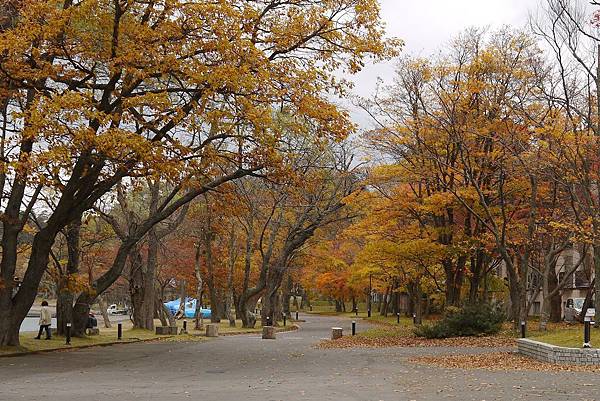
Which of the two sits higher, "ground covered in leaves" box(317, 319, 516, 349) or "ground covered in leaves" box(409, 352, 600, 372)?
"ground covered in leaves" box(409, 352, 600, 372)

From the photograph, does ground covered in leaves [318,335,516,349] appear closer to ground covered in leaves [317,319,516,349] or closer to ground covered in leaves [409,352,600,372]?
ground covered in leaves [317,319,516,349]

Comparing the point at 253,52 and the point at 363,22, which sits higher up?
the point at 363,22

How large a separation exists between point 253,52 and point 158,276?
127 feet

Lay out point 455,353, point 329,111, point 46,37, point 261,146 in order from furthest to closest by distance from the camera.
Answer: point 455,353
point 261,146
point 329,111
point 46,37

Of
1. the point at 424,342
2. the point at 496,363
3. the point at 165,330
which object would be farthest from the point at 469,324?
the point at 165,330

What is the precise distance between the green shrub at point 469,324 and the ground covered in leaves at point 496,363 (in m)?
7.77

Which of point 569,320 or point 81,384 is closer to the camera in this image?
point 81,384

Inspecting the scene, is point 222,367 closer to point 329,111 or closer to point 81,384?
point 81,384

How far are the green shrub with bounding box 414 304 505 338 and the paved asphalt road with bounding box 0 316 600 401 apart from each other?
338 inches

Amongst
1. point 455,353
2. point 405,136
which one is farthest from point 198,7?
point 405,136

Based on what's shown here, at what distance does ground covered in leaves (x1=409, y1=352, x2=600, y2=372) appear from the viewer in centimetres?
1517

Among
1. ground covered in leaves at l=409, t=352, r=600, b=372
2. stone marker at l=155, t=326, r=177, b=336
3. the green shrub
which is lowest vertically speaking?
stone marker at l=155, t=326, r=177, b=336

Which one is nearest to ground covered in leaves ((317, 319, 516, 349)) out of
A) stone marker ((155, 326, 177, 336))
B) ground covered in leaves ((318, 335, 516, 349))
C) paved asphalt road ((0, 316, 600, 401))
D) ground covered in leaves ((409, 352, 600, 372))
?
ground covered in leaves ((318, 335, 516, 349))

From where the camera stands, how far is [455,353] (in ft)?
69.4
